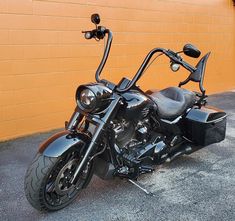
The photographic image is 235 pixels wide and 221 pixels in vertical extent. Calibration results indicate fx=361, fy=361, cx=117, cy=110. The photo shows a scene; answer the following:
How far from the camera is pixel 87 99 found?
3055 millimetres

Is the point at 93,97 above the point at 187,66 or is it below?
below

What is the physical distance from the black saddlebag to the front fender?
1398 millimetres

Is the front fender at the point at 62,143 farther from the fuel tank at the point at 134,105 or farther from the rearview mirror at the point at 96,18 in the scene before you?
the rearview mirror at the point at 96,18

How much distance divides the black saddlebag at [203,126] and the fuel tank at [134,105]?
0.76 metres

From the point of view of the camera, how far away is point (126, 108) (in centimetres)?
329

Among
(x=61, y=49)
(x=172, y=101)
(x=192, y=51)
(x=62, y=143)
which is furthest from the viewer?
(x=61, y=49)

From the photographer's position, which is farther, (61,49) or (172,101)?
(61,49)

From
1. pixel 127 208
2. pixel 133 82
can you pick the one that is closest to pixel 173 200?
pixel 127 208

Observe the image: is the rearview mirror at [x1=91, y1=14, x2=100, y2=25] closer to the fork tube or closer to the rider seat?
the fork tube

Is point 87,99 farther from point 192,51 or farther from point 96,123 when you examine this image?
point 192,51

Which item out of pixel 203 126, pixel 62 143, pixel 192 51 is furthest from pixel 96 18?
pixel 203 126

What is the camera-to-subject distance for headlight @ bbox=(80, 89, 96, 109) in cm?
302

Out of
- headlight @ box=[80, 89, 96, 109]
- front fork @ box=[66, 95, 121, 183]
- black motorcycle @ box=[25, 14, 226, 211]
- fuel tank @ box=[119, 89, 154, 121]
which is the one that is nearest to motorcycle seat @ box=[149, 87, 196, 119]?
black motorcycle @ box=[25, 14, 226, 211]

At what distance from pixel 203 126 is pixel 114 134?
1.18 metres
